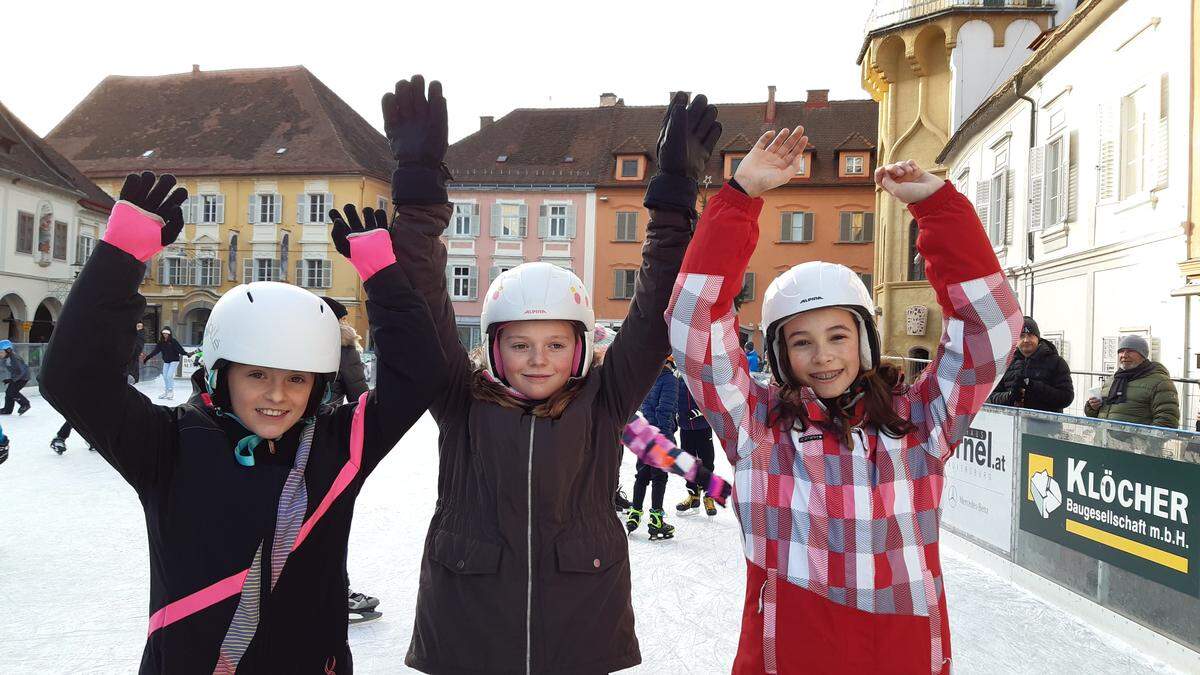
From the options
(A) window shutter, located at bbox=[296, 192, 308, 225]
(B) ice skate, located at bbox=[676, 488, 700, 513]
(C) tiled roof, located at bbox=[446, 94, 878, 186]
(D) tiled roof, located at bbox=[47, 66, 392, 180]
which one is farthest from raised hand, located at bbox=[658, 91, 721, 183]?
(A) window shutter, located at bbox=[296, 192, 308, 225]

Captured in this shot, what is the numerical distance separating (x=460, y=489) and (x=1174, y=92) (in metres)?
11.5

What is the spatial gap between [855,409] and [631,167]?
1341 inches

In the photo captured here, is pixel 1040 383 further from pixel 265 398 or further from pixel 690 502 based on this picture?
pixel 265 398

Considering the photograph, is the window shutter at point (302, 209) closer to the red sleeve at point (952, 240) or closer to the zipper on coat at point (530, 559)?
the zipper on coat at point (530, 559)

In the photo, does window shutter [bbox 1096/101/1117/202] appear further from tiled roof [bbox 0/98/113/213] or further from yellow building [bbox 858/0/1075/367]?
tiled roof [bbox 0/98/113/213]

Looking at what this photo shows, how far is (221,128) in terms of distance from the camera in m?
39.8

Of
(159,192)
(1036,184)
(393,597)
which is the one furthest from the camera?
(1036,184)

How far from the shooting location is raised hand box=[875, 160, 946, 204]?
2006 millimetres

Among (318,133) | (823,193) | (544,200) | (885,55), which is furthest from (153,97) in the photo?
(885,55)

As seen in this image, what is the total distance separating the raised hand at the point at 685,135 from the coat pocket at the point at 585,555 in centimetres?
99

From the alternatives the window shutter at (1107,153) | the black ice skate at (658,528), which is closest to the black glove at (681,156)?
the black ice skate at (658,528)

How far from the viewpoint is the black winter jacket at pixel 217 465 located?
1.68 metres

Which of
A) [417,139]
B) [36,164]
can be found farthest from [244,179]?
[417,139]

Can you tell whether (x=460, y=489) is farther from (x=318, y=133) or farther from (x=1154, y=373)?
(x=318, y=133)
